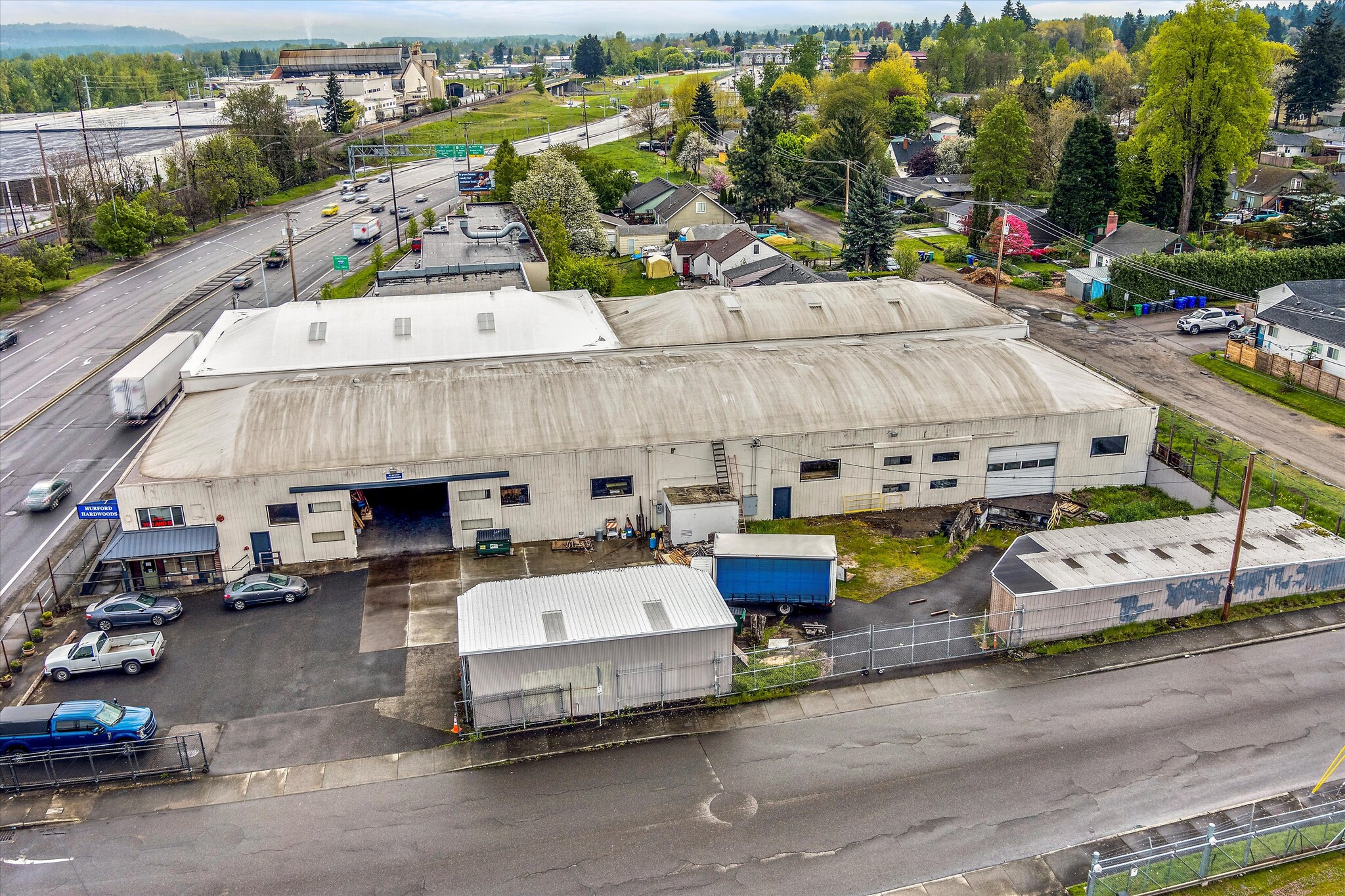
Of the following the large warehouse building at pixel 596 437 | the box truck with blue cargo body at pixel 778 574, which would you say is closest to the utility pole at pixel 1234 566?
the large warehouse building at pixel 596 437

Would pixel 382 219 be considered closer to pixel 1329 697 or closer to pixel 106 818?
pixel 106 818

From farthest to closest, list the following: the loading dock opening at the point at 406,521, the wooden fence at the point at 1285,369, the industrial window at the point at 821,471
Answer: the wooden fence at the point at 1285,369
the industrial window at the point at 821,471
the loading dock opening at the point at 406,521

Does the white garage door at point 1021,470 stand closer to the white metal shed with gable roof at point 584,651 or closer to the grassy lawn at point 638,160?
the white metal shed with gable roof at point 584,651

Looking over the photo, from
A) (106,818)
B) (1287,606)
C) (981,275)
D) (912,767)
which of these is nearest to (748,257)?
(981,275)

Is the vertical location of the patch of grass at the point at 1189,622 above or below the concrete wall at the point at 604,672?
below

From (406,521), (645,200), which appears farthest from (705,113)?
(406,521)

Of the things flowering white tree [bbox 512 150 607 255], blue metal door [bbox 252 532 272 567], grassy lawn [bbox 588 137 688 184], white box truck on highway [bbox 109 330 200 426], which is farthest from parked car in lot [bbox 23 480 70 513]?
grassy lawn [bbox 588 137 688 184]

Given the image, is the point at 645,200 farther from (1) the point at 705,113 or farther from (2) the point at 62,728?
(2) the point at 62,728
